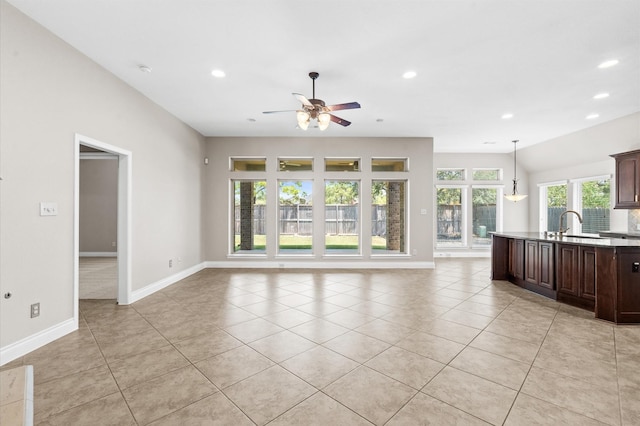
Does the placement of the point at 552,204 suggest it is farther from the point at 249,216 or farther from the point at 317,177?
the point at 249,216

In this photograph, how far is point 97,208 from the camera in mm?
8320

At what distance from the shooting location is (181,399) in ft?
6.65

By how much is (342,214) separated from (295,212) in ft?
3.94

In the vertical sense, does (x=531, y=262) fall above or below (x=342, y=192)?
below

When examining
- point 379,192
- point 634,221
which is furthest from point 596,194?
point 379,192

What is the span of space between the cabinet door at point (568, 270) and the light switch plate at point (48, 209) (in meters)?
6.51

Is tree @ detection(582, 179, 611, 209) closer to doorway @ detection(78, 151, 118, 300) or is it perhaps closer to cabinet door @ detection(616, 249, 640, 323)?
cabinet door @ detection(616, 249, 640, 323)

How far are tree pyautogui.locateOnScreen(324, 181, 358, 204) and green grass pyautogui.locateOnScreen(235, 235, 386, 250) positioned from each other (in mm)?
902

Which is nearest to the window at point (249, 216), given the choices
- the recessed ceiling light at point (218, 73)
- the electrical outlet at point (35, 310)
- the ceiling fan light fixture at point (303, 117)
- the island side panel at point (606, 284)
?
the recessed ceiling light at point (218, 73)

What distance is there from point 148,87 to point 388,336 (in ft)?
15.6

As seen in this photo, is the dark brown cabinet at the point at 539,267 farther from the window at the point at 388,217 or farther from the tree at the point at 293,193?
the tree at the point at 293,193

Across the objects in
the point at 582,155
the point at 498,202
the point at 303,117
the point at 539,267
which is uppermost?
the point at 582,155

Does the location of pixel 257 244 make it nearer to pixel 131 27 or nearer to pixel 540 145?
pixel 131 27

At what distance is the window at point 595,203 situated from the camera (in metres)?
6.59
